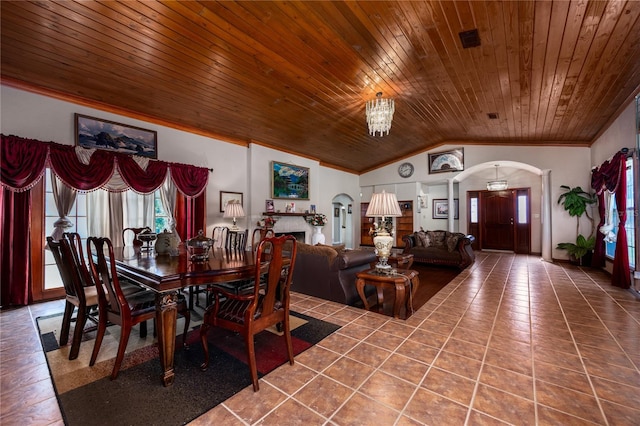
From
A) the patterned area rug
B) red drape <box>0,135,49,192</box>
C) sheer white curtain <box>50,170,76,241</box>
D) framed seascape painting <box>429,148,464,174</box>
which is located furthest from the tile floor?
framed seascape painting <box>429,148,464,174</box>

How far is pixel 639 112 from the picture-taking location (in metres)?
2.60

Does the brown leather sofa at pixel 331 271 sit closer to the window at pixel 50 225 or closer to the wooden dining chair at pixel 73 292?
the wooden dining chair at pixel 73 292

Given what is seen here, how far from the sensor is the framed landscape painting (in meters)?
3.79

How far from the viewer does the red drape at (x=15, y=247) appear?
10.8 ft

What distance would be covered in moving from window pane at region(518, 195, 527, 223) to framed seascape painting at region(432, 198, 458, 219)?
1820mm

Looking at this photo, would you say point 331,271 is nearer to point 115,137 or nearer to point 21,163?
point 115,137

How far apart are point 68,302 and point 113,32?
2668mm

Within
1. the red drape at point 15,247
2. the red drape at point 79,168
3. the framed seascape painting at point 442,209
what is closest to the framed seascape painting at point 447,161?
the framed seascape painting at point 442,209

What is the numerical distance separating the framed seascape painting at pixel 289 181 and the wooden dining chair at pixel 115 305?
4.60 m

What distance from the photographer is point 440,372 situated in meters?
1.97

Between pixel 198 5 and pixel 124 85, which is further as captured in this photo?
pixel 124 85

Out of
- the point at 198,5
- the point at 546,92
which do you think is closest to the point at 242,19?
the point at 198,5

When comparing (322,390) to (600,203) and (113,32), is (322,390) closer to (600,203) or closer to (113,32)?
(113,32)

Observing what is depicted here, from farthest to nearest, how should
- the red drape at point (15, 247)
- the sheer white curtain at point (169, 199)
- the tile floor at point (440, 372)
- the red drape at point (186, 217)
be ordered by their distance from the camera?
the red drape at point (186, 217) < the sheer white curtain at point (169, 199) < the red drape at point (15, 247) < the tile floor at point (440, 372)
